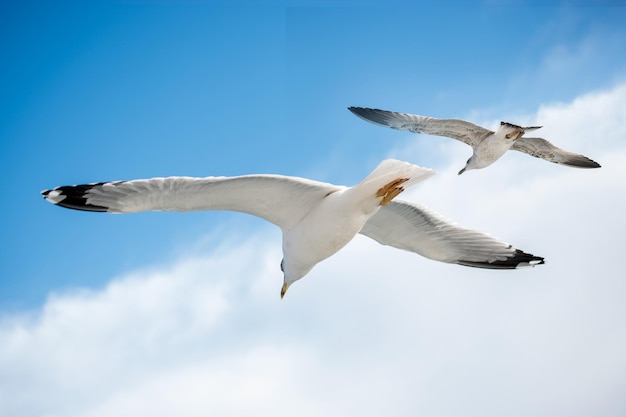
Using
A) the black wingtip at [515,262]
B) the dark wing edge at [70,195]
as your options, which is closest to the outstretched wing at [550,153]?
the black wingtip at [515,262]

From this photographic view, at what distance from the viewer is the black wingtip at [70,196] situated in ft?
20.2

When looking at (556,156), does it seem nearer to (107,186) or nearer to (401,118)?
(401,118)

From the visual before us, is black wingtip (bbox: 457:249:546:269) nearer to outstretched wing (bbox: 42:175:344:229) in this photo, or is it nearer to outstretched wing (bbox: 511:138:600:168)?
outstretched wing (bbox: 42:175:344:229)

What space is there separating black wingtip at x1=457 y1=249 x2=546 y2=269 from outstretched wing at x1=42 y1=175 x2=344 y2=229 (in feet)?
6.03

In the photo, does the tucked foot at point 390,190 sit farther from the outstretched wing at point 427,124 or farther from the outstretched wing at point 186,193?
the outstretched wing at point 427,124

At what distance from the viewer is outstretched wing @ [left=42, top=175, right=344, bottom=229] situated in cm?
605

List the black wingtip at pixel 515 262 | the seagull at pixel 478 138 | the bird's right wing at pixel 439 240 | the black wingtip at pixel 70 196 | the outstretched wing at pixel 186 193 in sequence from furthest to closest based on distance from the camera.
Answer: the seagull at pixel 478 138, the black wingtip at pixel 515 262, the bird's right wing at pixel 439 240, the black wingtip at pixel 70 196, the outstretched wing at pixel 186 193

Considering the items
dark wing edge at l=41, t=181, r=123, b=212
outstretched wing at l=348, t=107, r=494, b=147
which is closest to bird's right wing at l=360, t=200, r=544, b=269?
dark wing edge at l=41, t=181, r=123, b=212

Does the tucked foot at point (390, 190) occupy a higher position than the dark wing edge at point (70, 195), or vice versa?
the dark wing edge at point (70, 195)

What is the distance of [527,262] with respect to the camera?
23.9 feet

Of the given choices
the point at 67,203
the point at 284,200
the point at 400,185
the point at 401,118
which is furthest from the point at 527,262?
the point at 401,118

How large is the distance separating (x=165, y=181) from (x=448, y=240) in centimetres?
290

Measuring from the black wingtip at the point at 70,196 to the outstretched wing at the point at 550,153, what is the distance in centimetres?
799

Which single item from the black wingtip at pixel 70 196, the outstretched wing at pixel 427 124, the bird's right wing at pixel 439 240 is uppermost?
the outstretched wing at pixel 427 124
